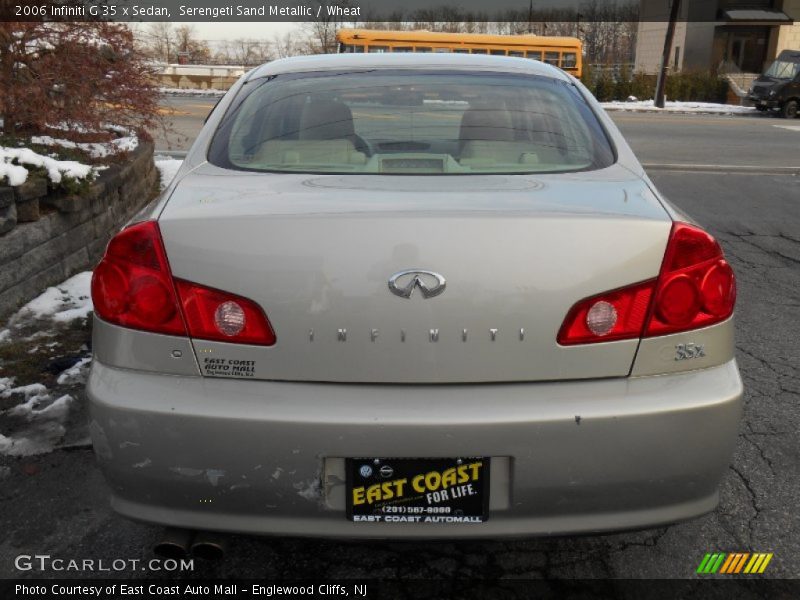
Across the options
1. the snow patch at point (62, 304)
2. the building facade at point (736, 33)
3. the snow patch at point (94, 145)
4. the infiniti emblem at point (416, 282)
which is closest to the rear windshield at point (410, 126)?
the infiniti emblem at point (416, 282)

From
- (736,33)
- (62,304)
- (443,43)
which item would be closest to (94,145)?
(62,304)

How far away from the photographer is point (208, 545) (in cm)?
202

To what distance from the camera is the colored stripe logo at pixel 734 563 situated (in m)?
2.39

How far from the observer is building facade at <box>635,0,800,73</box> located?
42.4 m

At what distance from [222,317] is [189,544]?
0.63m

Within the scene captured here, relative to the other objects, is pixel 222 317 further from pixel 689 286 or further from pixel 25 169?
pixel 25 169

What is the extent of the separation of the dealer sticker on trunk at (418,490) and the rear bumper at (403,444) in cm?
2

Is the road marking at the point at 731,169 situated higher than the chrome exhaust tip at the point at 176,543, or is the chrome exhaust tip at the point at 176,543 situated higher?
the chrome exhaust tip at the point at 176,543

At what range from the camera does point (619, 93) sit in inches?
1286

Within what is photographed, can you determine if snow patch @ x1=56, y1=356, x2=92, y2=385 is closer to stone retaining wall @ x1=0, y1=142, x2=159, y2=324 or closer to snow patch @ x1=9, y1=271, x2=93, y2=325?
snow patch @ x1=9, y1=271, x2=93, y2=325

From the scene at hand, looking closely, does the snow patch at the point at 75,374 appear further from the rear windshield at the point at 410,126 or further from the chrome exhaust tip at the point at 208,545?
the chrome exhaust tip at the point at 208,545
